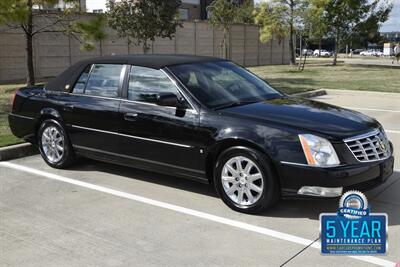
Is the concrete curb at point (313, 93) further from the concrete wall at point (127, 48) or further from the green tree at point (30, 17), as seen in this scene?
the concrete wall at point (127, 48)

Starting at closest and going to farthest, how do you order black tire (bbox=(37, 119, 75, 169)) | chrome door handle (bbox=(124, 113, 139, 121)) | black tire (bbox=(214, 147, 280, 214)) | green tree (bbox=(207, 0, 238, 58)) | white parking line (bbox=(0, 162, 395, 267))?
white parking line (bbox=(0, 162, 395, 267)) → black tire (bbox=(214, 147, 280, 214)) → chrome door handle (bbox=(124, 113, 139, 121)) → black tire (bbox=(37, 119, 75, 169)) → green tree (bbox=(207, 0, 238, 58))

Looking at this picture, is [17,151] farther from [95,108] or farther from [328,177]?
[328,177]

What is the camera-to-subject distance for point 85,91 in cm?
634

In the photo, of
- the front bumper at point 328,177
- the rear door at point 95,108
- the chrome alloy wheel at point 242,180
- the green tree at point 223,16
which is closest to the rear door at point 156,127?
the rear door at point 95,108

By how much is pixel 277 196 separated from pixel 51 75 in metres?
19.4

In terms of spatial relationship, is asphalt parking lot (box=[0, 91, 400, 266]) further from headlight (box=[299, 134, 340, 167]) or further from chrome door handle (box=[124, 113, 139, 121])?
chrome door handle (box=[124, 113, 139, 121])

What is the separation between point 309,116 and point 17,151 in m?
4.38

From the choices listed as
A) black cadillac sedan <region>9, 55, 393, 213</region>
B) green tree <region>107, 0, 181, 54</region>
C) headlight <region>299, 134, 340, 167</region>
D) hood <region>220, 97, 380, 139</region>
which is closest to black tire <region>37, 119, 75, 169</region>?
black cadillac sedan <region>9, 55, 393, 213</region>

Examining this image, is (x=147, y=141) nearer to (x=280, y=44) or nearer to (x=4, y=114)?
(x=4, y=114)

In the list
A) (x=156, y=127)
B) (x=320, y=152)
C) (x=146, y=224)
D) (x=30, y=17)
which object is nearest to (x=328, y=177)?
(x=320, y=152)

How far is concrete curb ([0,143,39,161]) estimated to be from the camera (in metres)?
7.10

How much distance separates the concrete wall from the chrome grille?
1653 centimetres

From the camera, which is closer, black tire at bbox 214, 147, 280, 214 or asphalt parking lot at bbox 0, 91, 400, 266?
asphalt parking lot at bbox 0, 91, 400, 266

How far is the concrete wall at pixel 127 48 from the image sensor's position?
823 inches
